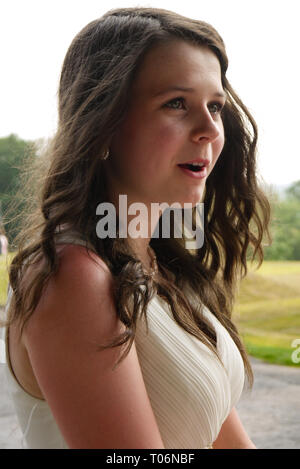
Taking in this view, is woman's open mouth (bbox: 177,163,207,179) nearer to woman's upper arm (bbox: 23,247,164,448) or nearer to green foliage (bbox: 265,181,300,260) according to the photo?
woman's upper arm (bbox: 23,247,164,448)

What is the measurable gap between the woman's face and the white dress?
0.56ft

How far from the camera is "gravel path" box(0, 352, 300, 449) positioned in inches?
105

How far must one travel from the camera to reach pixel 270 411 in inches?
117

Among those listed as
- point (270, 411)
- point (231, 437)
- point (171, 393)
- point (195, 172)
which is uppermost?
point (195, 172)

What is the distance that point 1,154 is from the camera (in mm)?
2744

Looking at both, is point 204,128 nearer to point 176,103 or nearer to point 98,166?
point 176,103

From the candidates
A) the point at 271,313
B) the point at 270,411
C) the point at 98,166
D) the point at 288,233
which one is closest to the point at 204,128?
the point at 98,166

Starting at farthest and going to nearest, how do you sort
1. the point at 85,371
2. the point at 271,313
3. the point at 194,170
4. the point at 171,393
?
the point at 271,313, the point at 194,170, the point at 171,393, the point at 85,371

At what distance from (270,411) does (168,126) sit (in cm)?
249

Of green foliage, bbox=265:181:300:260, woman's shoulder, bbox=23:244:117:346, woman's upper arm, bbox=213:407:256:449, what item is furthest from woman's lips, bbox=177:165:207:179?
green foliage, bbox=265:181:300:260

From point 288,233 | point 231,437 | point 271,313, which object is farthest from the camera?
point 271,313

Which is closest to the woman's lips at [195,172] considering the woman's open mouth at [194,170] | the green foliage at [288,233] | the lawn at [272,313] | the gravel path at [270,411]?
the woman's open mouth at [194,170]

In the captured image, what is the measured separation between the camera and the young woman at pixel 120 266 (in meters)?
0.64
